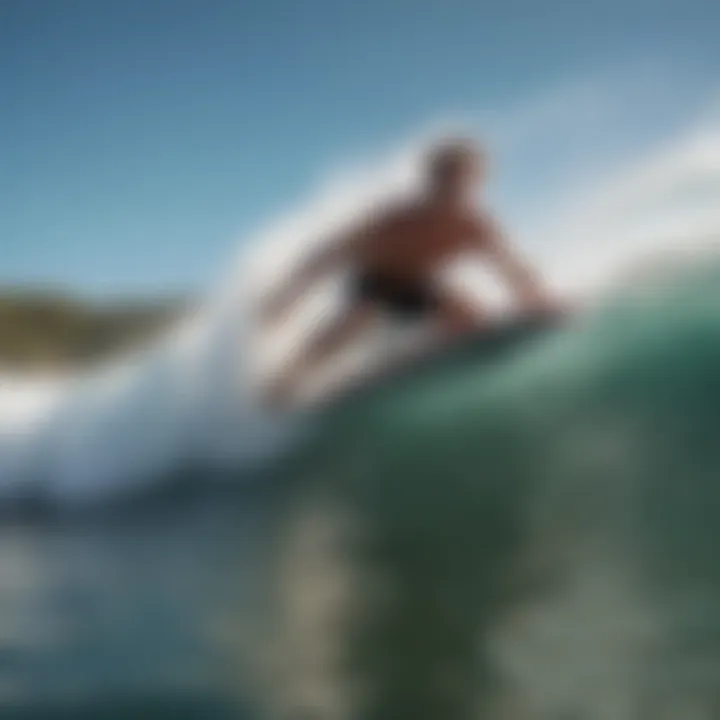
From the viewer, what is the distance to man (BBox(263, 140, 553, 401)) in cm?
193

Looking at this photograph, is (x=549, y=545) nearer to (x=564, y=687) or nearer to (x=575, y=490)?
(x=575, y=490)

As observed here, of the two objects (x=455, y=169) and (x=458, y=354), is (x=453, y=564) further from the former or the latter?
(x=455, y=169)

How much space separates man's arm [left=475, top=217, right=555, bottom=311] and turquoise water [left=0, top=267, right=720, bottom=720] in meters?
0.06

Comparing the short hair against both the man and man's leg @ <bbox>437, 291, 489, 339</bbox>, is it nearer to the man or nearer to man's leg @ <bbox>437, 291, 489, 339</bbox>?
the man

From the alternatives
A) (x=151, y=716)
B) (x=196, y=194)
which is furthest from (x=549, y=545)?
(x=196, y=194)

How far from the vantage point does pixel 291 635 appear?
1934 mm

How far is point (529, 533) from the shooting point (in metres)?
1.92

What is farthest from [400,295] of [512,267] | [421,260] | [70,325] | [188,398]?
[70,325]

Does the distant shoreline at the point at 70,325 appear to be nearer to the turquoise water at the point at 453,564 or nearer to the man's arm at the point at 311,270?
the man's arm at the point at 311,270

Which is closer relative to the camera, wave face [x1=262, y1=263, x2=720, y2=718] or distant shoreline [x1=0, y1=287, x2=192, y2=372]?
wave face [x1=262, y1=263, x2=720, y2=718]

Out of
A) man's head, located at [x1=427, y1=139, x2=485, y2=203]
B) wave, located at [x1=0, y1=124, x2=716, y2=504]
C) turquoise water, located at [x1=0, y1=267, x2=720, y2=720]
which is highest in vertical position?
man's head, located at [x1=427, y1=139, x2=485, y2=203]

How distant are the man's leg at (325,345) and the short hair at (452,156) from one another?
0.86 ft

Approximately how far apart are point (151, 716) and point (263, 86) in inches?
43.6

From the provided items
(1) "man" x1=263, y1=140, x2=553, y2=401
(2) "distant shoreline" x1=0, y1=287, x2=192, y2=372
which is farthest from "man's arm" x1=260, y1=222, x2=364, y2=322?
(2) "distant shoreline" x1=0, y1=287, x2=192, y2=372
